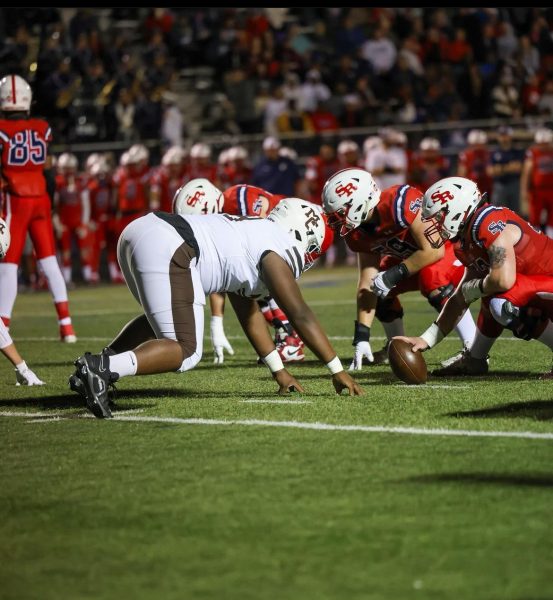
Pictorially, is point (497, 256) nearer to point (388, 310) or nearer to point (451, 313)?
point (451, 313)

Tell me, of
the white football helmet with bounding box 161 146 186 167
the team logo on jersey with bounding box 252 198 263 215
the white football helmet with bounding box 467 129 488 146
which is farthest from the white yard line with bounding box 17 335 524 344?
the white football helmet with bounding box 467 129 488 146

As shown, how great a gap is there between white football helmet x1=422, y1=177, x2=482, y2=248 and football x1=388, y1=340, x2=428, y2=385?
0.70m

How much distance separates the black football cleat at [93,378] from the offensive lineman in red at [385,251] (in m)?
2.15

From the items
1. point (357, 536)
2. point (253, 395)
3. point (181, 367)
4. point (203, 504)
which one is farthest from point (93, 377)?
point (357, 536)

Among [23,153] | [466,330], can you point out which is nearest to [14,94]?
[23,153]

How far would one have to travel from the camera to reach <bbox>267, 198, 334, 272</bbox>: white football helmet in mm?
6801

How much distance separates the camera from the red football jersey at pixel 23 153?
1048cm

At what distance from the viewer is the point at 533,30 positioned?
23.5m

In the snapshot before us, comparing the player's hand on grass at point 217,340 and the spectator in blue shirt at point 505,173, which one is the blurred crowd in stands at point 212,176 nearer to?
the spectator in blue shirt at point 505,173

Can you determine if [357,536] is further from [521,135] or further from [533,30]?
[533,30]

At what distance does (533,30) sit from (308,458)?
19.8m

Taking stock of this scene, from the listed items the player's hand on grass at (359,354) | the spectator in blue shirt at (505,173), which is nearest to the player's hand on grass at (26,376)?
the player's hand on grass at (359,354)

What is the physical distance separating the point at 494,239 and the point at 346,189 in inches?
44.6

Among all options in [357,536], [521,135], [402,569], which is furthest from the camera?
[521,135]
